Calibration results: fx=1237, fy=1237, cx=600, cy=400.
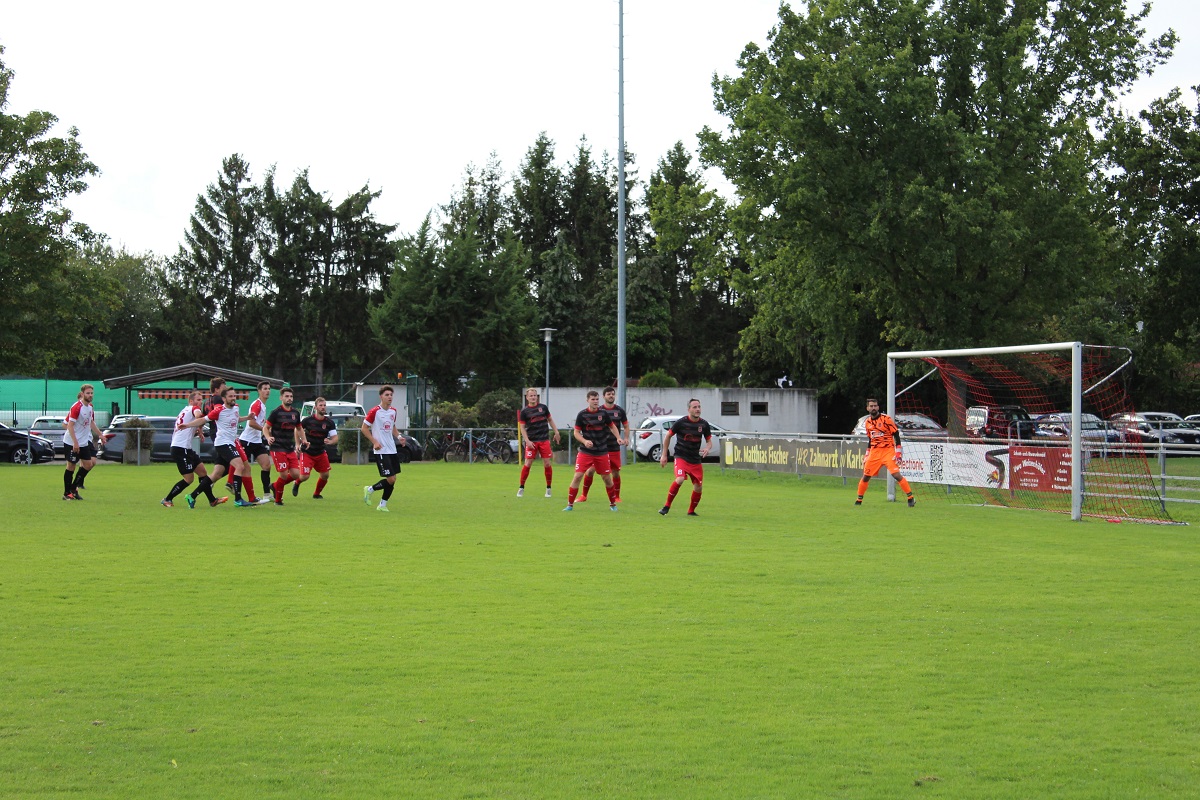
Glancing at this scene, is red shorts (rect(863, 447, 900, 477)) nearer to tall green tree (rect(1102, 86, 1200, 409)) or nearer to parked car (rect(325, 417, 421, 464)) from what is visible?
parked car (rect(325, 417, 421, 464))

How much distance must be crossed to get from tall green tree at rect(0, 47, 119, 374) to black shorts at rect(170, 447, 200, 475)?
24.1m

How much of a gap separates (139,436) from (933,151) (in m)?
26.2

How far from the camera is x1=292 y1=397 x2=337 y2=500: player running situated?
21438 mm

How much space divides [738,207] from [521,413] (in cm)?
2117

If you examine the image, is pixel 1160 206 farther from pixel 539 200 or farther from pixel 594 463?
pixel 539 200

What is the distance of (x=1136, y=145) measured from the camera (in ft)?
140

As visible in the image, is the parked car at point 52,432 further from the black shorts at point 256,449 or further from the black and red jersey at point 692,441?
the black and red jersey at point 692,441

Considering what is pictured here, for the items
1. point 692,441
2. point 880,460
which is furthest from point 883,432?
point 692,441

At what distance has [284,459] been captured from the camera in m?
20.7

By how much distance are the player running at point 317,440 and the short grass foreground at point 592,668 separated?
6.53 m

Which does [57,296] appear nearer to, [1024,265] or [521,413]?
[521,413]

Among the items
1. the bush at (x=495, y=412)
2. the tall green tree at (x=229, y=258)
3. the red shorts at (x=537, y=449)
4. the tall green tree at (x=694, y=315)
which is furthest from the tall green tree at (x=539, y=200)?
the red shorts at (x=537, y=449)

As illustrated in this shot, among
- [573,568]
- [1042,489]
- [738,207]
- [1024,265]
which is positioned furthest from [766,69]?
[573,568]

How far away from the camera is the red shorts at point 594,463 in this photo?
65.4ft
